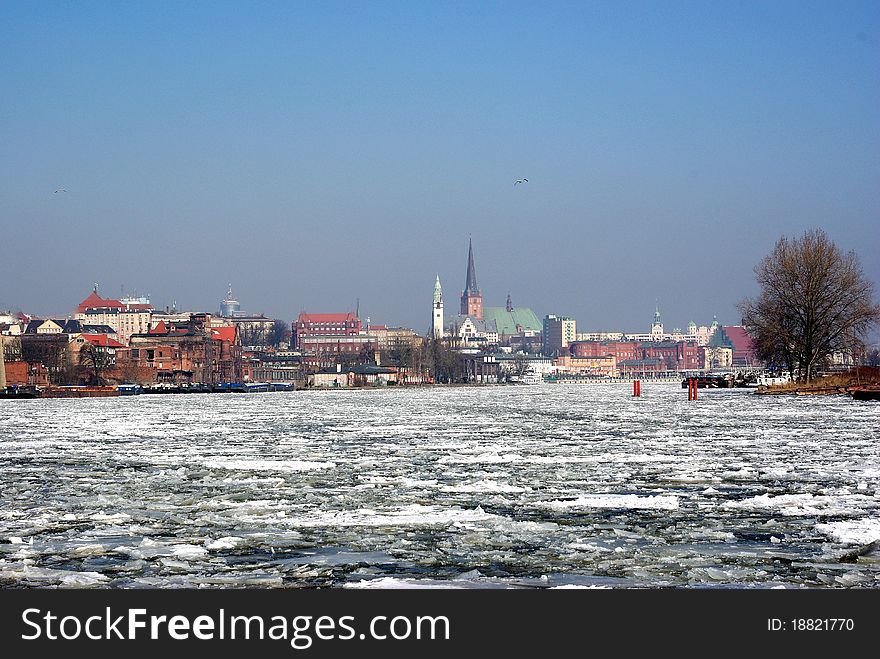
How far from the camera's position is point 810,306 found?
72.2 metres

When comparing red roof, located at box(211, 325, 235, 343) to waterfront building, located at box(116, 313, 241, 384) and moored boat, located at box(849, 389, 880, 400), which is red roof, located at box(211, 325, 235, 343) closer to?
waterfront building, located at box(116, 313, 241, 384)

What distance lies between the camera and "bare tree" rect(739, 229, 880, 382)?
71688 mm

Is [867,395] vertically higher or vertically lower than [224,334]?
lower

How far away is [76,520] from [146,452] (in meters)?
10.2

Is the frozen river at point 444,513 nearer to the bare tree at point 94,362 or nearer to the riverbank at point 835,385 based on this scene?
the riverbank at point 835,385

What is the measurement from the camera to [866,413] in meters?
37.9

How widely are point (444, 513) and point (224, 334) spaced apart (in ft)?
584

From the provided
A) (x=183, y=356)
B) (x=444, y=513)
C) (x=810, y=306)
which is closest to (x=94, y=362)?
(x=183, y=356)
